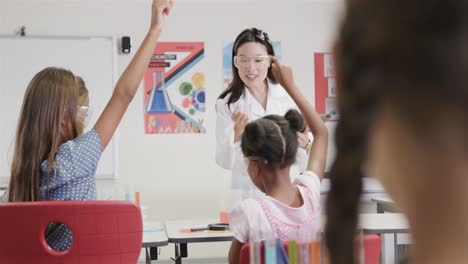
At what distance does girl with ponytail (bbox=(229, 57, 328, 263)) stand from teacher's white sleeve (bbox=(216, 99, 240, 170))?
68 cm

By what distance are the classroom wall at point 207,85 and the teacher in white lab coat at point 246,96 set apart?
229cm

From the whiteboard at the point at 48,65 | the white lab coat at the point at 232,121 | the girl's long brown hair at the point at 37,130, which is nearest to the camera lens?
the girl's long brown hair at the point at 37,130

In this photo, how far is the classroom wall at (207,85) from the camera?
17.1ft

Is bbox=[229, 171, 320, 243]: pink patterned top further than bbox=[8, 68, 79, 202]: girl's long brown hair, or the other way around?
bbox=[229, 171, 320, 243]: pink patterned top

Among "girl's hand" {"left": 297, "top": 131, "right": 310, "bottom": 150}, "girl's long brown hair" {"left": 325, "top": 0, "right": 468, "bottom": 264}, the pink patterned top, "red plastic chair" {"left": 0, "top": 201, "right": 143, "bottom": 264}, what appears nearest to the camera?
"girl's long brown hair" {"left": 325, "top": 0, "right": 468, "bottom": 264}

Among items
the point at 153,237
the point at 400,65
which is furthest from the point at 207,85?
the point at 400,65

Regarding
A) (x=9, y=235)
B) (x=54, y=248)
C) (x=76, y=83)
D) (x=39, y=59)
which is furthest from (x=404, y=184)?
(x=39, y=59)

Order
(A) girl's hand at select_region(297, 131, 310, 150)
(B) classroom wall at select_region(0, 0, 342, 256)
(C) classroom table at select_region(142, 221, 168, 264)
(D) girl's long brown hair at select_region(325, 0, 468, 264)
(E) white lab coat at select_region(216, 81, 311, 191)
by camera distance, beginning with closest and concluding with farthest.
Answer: (D) girl's long brown hair at select_region(325, 0, 468, 264) → (A) girl's hand at select_region(297, 131, 310, 150) → (C) classroom table at select_region(142, 221, 168, 264) → (E) white lab coat at select_region(216, 81, 311, 191) → (B) classroom wall at select_region(0, 0, 342, 256)

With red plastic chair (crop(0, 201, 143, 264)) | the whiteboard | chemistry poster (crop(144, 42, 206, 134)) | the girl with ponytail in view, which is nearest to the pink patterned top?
the girl with ponytail

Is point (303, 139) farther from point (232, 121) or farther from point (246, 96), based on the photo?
point (246, 96)

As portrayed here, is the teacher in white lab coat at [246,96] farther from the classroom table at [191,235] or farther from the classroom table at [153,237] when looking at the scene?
the classroom table at [153,237]

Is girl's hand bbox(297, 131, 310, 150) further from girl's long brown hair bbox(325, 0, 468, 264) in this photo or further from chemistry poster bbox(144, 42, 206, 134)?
chemistry poster bbox(144, 42, 206, 134)

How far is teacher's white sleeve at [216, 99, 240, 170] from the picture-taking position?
287 cm

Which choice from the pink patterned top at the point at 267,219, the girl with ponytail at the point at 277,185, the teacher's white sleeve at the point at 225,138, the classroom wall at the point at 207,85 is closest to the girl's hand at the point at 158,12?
the girl with ponytail at the point at 277,185
